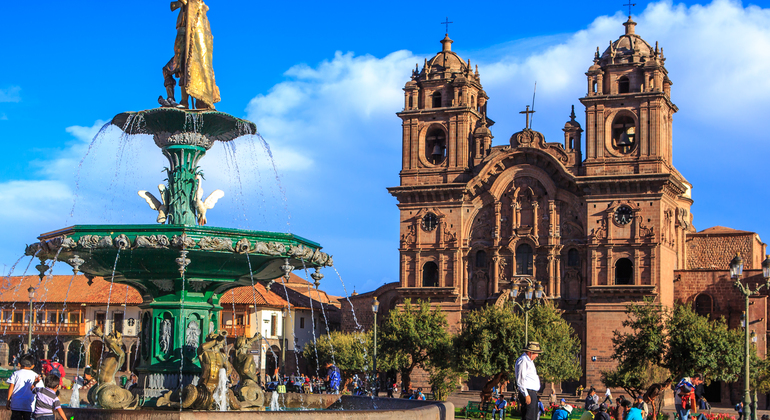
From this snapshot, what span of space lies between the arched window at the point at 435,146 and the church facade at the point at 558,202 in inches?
2.4

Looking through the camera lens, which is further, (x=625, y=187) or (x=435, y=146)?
(x=435, y=146)

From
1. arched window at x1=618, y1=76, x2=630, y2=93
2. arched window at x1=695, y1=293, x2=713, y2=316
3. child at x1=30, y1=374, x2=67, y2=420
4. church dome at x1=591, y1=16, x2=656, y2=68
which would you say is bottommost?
child at x1=30, y1=374, x2=67, y2=420

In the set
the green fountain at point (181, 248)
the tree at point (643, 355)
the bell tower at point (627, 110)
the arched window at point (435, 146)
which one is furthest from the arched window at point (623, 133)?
the green fountain at point (181, 248)

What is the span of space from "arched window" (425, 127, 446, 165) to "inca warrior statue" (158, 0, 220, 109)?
3812 cm

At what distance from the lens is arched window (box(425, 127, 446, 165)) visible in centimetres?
5275

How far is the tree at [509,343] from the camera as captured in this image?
40.2 metres

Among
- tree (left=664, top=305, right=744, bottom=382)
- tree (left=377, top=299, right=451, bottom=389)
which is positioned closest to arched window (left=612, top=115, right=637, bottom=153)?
tree (left=377, top=299, right=451, bottom=389)

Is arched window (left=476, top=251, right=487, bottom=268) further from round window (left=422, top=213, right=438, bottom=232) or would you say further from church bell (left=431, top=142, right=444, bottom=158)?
church bell (left=431, top=142, right=444, bottom=158)

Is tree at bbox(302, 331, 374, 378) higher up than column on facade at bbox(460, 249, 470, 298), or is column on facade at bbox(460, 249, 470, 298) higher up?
column on facade at bbox(460, 249, 470, 298)

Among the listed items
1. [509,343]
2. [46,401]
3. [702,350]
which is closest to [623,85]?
[509,343]

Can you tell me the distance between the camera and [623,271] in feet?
156

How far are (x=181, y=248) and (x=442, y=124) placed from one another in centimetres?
4013

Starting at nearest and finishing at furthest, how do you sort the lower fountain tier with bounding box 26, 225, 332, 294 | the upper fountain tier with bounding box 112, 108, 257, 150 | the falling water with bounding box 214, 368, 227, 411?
the falling water with bounding box 214, 368, 227, 411
the lower fountain tier with bounding box 26, 225, 332, 294
the upper fountain tier with bounding box 112, 108, 257, 150

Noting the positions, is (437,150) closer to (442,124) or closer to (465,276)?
(442,124)
